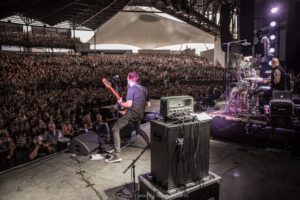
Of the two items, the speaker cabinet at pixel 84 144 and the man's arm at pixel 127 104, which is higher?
the man's arm at pixel 127 104

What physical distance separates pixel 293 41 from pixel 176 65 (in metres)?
6.09

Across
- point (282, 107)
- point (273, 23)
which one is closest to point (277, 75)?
point (282, 107)

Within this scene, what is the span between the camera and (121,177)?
355cm

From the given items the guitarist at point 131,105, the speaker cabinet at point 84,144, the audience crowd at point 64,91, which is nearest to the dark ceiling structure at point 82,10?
the audience crowd at point 64,91

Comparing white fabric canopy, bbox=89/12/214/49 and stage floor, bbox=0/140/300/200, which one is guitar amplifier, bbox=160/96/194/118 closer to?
stage floor, bbox=0/140/300/200

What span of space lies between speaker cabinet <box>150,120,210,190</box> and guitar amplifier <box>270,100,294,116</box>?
8.94ft

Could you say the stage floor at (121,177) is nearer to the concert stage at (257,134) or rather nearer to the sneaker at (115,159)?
the sneaker at (115,159)

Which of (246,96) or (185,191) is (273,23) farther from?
(185,191)

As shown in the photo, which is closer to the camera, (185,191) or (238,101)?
(185,191)

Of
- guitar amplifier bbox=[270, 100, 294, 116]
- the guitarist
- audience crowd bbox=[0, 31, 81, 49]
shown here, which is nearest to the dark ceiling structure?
audience crowd bbox=[0, 31, 81, 49]

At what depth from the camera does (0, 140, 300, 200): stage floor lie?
10.3 ft

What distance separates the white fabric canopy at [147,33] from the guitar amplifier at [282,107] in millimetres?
13432

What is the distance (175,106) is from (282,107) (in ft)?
9.83

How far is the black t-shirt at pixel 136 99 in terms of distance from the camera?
401cm
